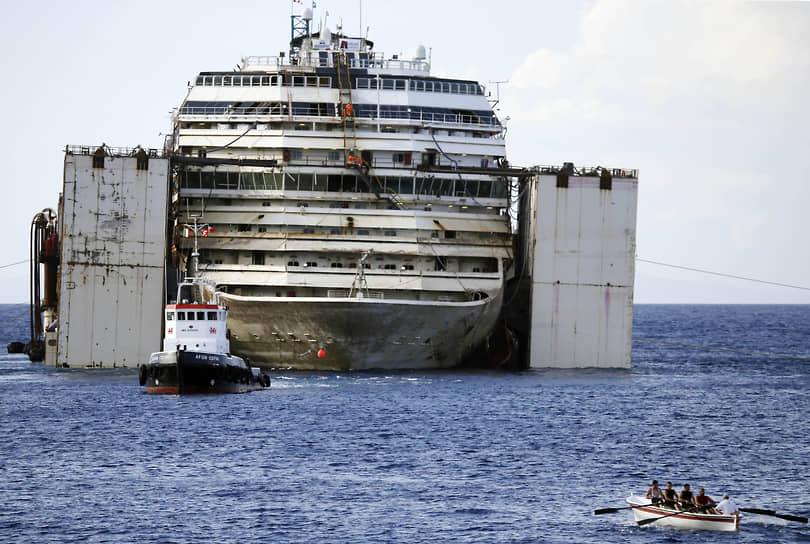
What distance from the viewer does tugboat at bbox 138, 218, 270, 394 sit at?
61.0m

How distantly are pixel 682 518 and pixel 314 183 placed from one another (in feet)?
127

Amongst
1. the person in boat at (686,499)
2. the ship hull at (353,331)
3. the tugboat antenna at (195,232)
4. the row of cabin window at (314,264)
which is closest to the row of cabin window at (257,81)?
the tugboat antenna at (195,232)

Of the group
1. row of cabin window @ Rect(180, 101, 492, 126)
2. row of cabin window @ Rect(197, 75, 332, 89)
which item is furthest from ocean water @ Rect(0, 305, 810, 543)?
row of cabin window @ Rect(197, 75, 332, 89)

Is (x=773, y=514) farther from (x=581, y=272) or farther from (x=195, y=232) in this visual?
(x=195, y=232)

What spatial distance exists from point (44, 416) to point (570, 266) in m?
29.4

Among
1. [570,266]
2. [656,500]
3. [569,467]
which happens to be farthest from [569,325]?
[656,500]

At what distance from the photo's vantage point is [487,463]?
1751 inches

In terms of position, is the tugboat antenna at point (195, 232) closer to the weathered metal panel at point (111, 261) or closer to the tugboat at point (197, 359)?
the tugboat at point (197, 359)

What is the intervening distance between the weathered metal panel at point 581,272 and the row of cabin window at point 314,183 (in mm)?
5520

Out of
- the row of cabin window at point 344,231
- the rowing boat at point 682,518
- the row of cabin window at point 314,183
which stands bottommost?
the rowing boat at point 682,518

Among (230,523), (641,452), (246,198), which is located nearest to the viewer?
(230,523)

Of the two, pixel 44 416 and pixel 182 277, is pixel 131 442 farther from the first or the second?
pixel 182 277

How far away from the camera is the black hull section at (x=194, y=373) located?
60.9 meters

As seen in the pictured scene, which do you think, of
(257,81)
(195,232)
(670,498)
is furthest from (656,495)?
(257,81)
